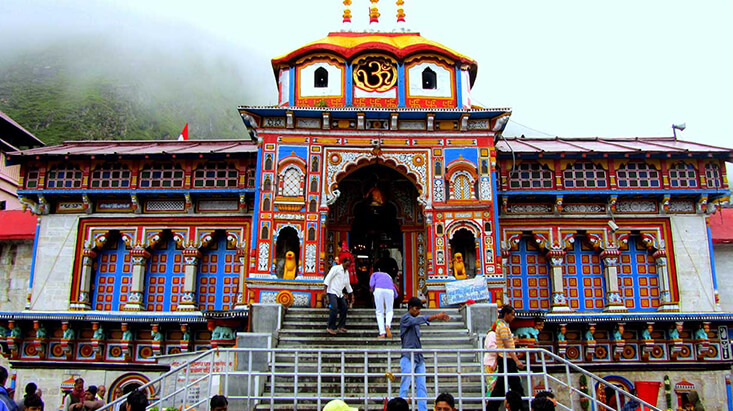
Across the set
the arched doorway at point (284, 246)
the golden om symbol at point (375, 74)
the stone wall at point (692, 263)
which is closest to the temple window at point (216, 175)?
the arched doorway at point (284, 246)

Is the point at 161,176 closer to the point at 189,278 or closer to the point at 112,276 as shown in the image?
the point at 189,278

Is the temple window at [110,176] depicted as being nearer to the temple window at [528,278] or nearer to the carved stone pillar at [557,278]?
the temple window at [528,278]

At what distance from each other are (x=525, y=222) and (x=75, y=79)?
7656 cm

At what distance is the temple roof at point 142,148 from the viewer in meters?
19.6

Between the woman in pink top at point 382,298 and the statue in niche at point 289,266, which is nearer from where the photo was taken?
the woman in pink top at point 382,298

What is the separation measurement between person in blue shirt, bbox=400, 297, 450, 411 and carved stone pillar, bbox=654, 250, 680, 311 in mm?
11722

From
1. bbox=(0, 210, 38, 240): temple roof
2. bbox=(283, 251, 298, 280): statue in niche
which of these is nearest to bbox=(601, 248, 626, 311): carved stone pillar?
bbox=(283, 251, 298, 280): statue in niche

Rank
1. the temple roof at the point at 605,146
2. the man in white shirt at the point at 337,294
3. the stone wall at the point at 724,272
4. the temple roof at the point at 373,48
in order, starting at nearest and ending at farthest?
the man in white shirt at the point at 337,294 < the temple roof at the point at 373,48 < the temple roof at the point at 605,146 < the stone wall at the point at 724,272

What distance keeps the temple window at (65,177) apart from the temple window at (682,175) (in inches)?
739

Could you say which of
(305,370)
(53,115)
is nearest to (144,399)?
(305,370)

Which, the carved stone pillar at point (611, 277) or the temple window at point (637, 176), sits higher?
the temple window at point (637, 176)

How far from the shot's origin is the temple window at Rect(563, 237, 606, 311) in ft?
64.6

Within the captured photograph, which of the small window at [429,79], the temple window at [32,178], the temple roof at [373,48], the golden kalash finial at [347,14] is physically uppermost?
the golden kalash finial at [347,14]

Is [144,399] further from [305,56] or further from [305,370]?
[305,56]
